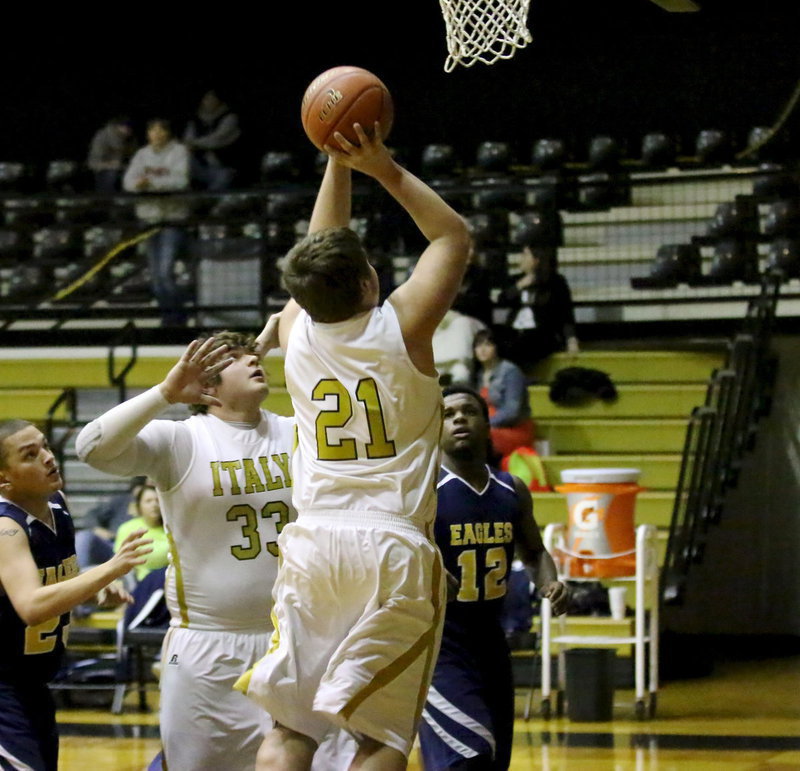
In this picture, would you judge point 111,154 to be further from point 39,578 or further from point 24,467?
point 39,578

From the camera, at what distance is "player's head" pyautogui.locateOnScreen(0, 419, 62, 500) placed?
434cm

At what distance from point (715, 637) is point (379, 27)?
7812 mm

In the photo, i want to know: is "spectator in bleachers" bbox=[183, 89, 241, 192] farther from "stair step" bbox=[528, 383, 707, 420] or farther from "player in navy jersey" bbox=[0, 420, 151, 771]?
"player in navy jersey" bbox=[0, 420, 151, 771]

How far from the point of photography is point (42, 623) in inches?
166

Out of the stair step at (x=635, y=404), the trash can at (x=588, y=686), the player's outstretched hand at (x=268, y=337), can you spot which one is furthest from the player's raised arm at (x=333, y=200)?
the stair step at (x=635, y=404)

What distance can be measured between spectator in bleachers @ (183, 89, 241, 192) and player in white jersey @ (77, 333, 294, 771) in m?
10.1

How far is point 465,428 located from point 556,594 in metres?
0.66

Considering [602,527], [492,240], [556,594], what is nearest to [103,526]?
[602,527]

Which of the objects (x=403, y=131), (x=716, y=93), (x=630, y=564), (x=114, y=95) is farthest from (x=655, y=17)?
(x=630, y=564)

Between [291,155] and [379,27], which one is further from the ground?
[379,27]

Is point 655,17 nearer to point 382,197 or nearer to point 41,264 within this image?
point 382,197

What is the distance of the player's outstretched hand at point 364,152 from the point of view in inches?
146

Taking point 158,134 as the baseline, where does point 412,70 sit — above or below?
above

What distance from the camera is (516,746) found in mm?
7625
